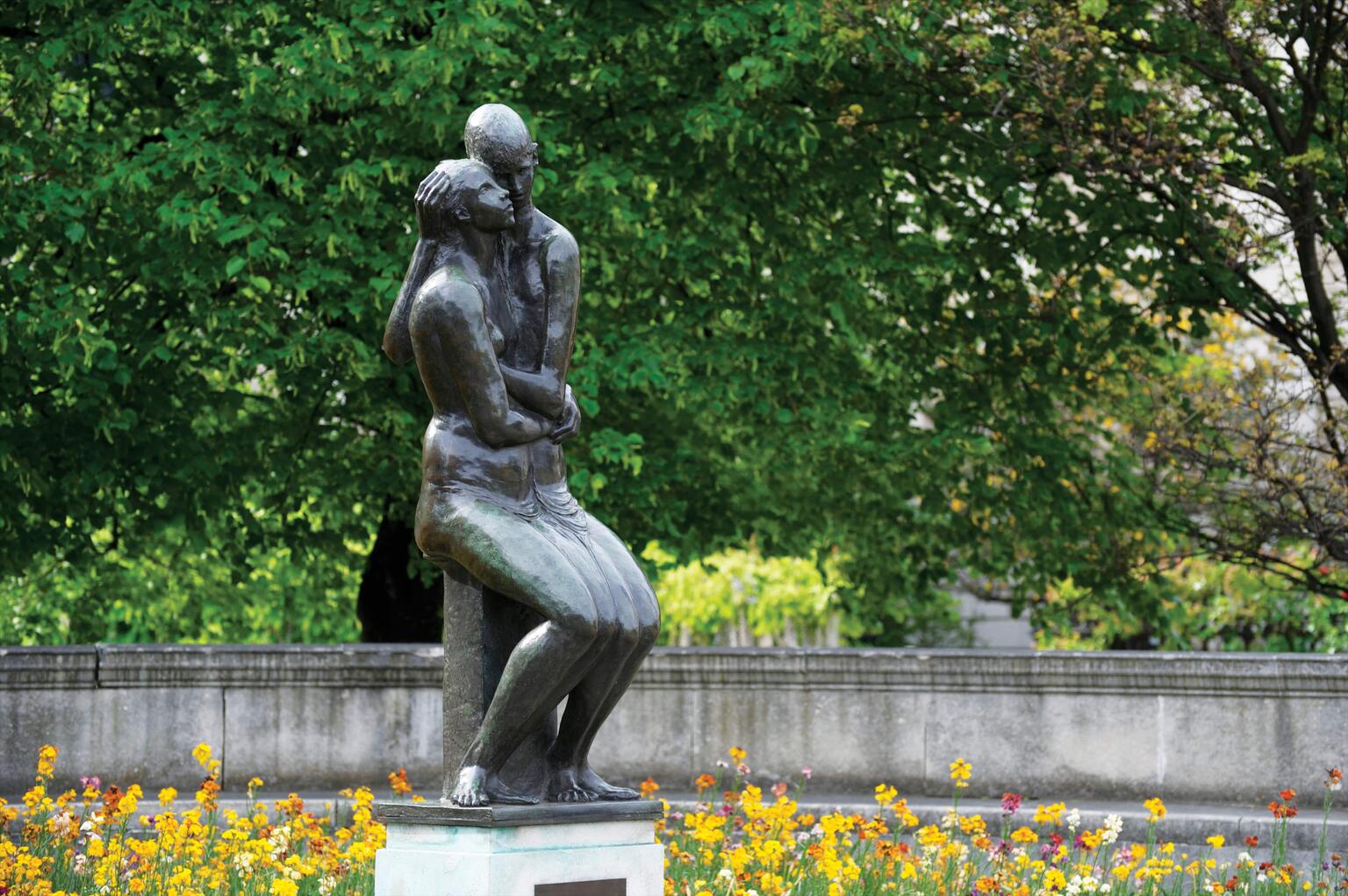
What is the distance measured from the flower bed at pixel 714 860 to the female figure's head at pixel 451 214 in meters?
2.28

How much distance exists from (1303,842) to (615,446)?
5239 millimetres

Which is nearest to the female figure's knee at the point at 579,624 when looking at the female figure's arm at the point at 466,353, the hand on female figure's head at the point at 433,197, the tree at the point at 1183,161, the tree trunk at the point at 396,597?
the female figure's arm at the point at 466,353

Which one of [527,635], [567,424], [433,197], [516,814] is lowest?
[516,814]

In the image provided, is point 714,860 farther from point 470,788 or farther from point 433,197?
point 433,197

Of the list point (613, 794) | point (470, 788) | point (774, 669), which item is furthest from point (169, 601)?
point (470, 788)

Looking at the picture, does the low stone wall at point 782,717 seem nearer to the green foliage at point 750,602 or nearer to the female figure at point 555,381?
the female figure at point 555,381

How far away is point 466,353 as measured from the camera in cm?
644

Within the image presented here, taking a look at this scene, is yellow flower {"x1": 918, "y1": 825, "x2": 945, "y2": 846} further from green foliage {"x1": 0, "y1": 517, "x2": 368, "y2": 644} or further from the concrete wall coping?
green foliage {"x1": 0, "y1": 517, "x2": 368, "y2": 644}

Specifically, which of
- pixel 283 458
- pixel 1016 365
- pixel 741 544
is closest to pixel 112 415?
pixel 283 458

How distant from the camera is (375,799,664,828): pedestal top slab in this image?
6109mm

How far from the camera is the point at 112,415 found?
43.2ft

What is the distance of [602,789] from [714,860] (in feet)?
7.01

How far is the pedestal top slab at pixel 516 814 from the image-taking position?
6.11m

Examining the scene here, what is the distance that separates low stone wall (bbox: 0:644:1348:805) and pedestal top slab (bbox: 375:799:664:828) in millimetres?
4866
